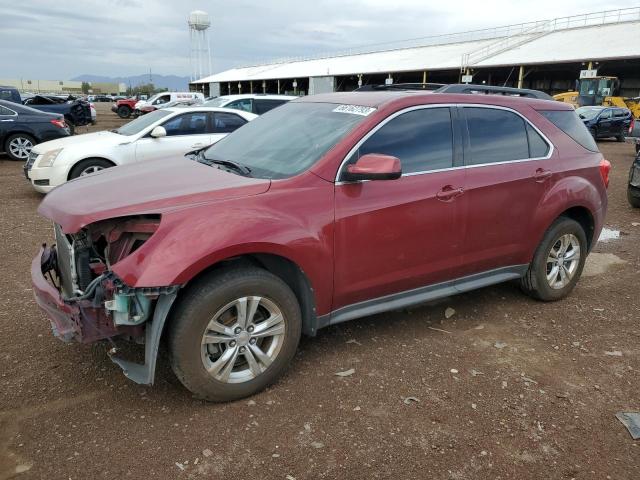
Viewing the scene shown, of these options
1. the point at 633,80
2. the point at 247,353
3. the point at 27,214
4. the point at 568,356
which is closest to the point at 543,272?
the point at 568,356

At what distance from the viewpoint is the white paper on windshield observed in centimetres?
352

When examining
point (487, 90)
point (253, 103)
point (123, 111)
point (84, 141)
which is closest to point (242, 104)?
point (253, 103)

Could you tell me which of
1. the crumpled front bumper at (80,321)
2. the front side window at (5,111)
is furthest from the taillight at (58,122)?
the crumpled front bumper at (80,321)

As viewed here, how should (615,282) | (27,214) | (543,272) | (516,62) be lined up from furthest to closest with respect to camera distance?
(516,62), (27,214), (615,282), (543,272)

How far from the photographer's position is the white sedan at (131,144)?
7840 mm

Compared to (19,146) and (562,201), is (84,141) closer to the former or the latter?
(19,146)

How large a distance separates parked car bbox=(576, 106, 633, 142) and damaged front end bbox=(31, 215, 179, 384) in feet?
72.9

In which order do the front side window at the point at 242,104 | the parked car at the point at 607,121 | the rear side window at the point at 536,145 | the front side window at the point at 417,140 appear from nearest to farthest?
the front side window at the point at 417,140
the rear side window at the point at 536,145
the front side window at the point at 242,104
the parked car at the point at 607,121

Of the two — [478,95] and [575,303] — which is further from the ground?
[478,95]

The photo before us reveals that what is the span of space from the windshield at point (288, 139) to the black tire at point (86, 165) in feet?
14.9

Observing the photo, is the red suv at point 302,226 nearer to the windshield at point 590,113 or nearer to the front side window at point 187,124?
the front side window at point 187,124

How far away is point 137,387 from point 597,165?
4.25m

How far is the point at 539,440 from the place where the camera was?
2842 millimetres

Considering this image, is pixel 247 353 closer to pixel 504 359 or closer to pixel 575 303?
pixel 504 359
